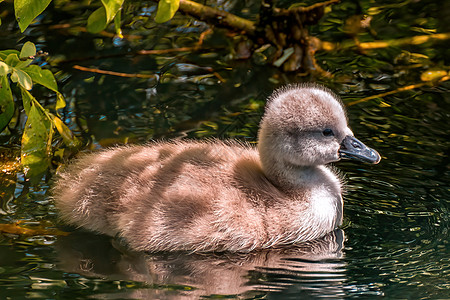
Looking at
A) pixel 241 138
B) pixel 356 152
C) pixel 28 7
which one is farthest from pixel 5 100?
pixel 356 152

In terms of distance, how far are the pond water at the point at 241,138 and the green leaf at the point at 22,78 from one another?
0.88 meters

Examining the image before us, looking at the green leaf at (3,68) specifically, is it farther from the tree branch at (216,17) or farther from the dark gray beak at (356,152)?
the tree branch at (216,17)

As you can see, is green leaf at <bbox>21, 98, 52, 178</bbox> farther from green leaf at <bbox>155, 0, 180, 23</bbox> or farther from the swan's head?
the swan's head

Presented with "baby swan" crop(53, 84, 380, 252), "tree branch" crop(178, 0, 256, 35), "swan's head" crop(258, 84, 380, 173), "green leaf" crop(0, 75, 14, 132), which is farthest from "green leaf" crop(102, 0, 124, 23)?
"tree branch" crop(178, 0, 256, 35)

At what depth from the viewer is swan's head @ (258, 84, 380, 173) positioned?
14.3 feet

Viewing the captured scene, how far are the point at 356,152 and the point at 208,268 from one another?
1.12 metres

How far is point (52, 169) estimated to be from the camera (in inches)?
196

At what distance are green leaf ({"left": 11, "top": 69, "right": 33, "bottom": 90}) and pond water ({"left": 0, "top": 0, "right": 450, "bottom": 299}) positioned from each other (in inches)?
34.5

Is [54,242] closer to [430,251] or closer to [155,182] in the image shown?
[155,182]

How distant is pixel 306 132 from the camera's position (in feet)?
14.4

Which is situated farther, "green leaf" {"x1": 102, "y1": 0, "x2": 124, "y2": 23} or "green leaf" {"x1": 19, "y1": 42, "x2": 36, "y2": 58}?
"green leaf" {"x1": 19, "y1": 42, "x2": 36, "y2": 58}

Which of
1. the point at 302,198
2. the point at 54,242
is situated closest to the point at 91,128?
the point at 54,242

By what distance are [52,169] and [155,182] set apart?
3.55ft

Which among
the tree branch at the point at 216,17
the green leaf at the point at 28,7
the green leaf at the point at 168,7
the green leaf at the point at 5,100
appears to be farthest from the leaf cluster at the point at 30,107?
the tree branch at the point at 216,17
